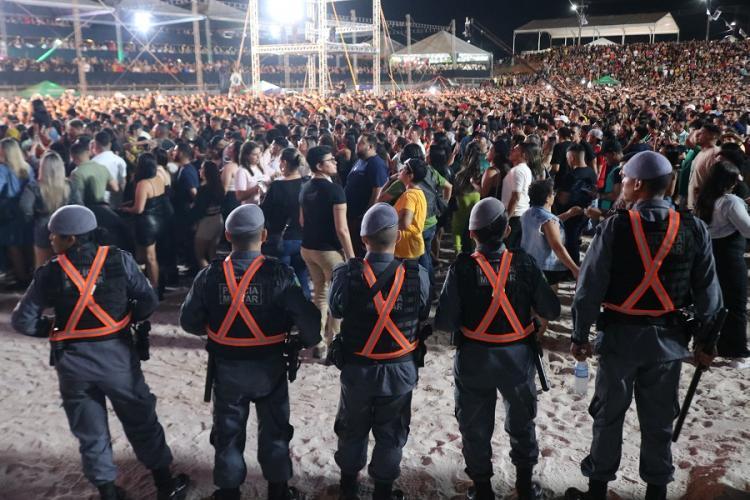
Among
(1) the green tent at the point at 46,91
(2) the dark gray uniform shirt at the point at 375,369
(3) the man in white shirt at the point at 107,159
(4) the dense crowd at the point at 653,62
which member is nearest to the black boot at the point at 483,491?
(2) the dark gray uniform shirt at the point at 375,369

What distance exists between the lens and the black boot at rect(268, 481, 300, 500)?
3480 millimetres

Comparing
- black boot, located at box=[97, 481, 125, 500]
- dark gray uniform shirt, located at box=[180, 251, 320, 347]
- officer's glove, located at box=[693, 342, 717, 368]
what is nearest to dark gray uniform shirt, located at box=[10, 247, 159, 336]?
dark gray uniform shirt, located at box=[180, 251, 320, 347]

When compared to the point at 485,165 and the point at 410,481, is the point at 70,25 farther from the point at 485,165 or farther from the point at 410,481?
the point at 410,481

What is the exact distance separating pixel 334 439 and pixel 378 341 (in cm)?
134

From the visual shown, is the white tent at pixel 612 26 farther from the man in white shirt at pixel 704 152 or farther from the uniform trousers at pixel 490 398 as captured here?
the uniform trousers at pixel 490 398

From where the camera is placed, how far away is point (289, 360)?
3.38 m

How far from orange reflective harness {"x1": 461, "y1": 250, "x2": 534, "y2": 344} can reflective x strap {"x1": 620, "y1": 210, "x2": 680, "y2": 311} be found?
62 cm

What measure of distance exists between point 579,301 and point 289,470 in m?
1.79

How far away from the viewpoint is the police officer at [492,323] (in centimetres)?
327

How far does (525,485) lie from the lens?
3.52 metres

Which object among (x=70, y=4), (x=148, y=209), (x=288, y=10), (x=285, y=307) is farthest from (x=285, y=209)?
(x=288, y=10)

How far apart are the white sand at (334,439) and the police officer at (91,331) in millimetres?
540

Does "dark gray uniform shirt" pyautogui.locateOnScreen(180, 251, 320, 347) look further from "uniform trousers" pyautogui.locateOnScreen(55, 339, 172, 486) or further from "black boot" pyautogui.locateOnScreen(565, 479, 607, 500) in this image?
"black boot" pyautogui.locateOnScreen(565, 479, 607, 500)

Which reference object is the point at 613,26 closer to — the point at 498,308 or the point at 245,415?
the point at 498,308
